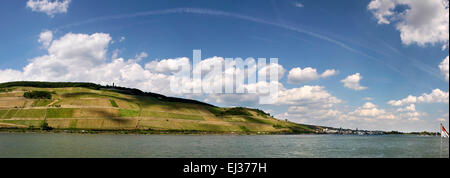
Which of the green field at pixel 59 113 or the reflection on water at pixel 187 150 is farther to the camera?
the green field at pixel 59 113

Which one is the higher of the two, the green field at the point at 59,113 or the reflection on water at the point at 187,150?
the green field at the point at 59,113

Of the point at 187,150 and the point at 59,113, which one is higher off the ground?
the point at 59,113

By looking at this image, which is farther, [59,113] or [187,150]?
[59,113]

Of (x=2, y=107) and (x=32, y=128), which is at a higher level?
(x=2, y=107)

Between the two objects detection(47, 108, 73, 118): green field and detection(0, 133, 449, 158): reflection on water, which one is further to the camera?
detection(47, 108, 73, 118): green field

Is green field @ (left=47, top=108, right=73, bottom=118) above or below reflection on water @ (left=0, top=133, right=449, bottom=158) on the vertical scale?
above
